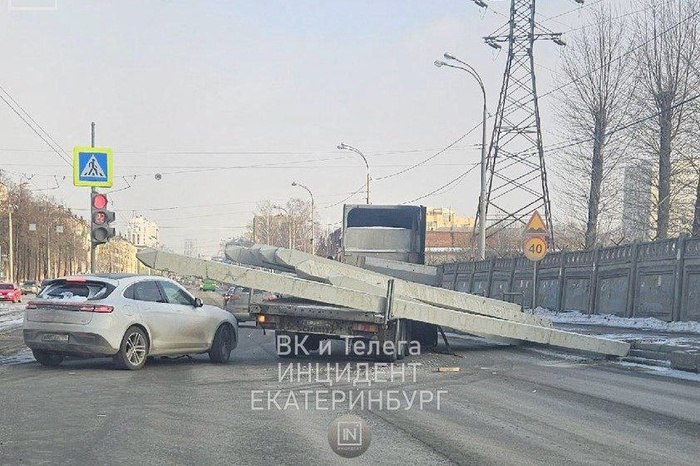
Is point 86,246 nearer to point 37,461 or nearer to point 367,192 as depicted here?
point 367,192

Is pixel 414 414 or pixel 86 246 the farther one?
pixel 86 246

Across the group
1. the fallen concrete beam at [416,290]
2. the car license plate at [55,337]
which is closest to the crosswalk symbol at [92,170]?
the fallen concrete beam at [416,290]

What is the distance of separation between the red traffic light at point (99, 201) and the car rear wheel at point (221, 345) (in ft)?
20.2

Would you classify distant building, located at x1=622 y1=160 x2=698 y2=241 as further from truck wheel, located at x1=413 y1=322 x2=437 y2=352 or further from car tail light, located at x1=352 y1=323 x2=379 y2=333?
car tail light, located at x1=352 y1=323 x2=379 y2=333

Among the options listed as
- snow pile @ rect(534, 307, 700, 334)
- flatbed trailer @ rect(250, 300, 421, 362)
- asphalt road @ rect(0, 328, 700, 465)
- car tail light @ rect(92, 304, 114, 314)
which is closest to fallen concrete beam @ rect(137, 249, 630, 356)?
flatbed trailer @ rect(250, 300, 421, 362)

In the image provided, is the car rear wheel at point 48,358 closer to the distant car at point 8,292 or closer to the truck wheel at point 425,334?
the truck wheel at point 425,334

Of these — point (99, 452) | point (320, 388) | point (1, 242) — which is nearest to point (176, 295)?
point (320, 388)

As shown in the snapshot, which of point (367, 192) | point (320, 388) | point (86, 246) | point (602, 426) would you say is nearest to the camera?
point (602, 426)

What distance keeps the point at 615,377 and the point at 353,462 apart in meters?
7.08

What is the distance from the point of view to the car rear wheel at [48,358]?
1233cm

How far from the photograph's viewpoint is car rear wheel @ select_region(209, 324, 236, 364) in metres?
13.4

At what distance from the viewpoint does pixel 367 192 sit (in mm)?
48906

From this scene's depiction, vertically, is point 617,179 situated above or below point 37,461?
above

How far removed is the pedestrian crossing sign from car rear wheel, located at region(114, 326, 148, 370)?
859 centimetres
